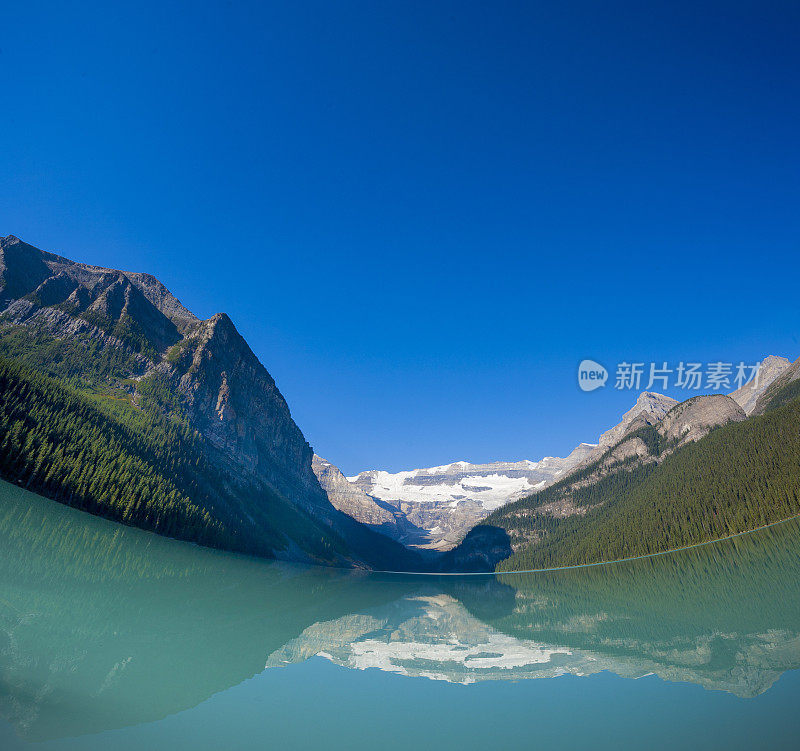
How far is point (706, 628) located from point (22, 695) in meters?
27.5

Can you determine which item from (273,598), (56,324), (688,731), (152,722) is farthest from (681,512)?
(56,324)

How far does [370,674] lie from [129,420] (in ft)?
439

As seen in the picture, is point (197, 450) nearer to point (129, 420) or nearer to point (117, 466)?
point (129, 420)

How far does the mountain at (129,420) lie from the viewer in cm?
7131

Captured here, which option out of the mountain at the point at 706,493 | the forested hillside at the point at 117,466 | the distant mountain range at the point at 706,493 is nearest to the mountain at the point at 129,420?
the forested hillside at the point at 117,466

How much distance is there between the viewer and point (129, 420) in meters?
121

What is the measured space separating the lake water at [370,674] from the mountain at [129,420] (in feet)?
165

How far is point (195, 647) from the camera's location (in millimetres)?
16656

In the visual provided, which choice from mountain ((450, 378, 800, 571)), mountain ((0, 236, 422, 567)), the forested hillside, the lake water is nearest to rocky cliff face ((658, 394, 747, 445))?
mountain ((450, 378, 800, 571))

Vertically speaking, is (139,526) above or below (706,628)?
below

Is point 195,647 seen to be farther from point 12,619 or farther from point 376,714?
point 376,714

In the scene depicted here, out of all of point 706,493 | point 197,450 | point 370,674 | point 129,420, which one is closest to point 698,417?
point 706,493

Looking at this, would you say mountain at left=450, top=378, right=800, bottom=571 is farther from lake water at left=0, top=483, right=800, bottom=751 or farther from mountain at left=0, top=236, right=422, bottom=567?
mountain at left=0, top=236, right=422, bottom=567

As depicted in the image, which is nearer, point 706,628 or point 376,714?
point 376,714
